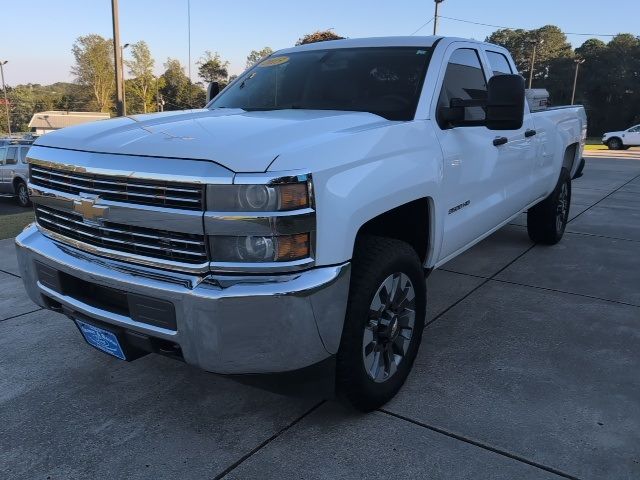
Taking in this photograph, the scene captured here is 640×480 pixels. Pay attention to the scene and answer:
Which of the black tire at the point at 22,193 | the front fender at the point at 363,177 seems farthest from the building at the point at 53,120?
the front fender at the point at 363,177

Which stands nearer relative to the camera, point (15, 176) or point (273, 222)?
point (273, 222)

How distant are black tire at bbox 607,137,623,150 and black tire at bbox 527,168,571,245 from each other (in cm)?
2993

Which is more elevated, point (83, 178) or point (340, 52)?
point (340, 52)

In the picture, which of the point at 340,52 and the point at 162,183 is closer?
the point at 162,183

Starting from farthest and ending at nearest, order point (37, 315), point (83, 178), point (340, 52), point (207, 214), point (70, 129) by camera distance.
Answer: point (37, 315), point (340, 52), point (70, 129), point (83, 178), point (207, 214)

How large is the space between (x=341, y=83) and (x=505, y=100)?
1.07m

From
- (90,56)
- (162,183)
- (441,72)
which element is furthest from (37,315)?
(90,56)

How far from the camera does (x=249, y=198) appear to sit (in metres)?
2.16

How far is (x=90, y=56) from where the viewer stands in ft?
300

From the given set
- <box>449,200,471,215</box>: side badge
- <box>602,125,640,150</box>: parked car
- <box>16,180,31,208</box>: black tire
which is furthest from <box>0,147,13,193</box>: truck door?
<box>602,125,640,150</box>: parked car

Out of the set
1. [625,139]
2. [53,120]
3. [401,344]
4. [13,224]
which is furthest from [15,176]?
[53,120]

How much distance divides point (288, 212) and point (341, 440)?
1192 millimetres

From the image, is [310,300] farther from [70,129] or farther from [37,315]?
[37,315]

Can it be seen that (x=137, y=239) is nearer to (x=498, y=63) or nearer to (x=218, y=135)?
(x=218, y=135)
